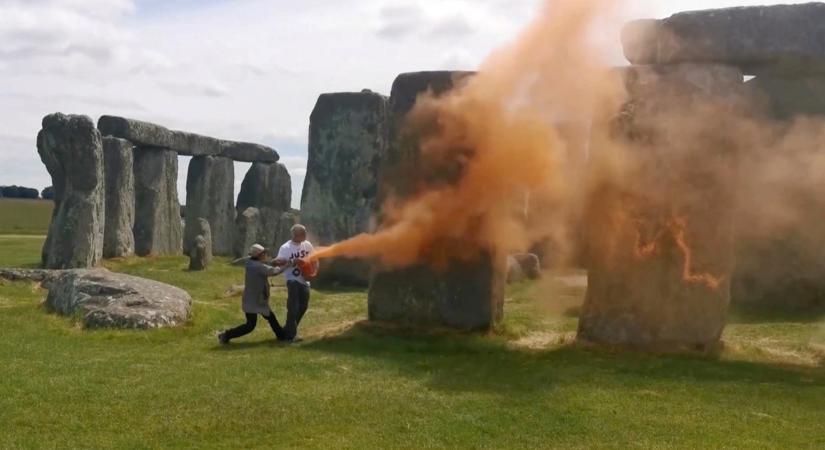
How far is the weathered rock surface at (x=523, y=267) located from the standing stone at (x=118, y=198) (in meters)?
10.5

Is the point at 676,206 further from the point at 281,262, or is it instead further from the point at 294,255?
the point at 281,262

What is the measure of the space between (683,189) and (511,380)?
143 inches

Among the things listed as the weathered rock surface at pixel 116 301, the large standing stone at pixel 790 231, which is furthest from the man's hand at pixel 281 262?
the large standing stone at pixel 790 231

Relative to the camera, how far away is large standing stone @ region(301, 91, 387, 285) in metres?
24.1

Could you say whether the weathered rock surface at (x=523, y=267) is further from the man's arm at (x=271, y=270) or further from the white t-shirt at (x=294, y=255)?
the man's arm at (x=271, y=270)

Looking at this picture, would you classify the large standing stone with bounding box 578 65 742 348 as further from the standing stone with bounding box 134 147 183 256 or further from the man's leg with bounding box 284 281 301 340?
the standing stone with bounding box 134 147 183 256

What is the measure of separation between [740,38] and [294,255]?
7.04m

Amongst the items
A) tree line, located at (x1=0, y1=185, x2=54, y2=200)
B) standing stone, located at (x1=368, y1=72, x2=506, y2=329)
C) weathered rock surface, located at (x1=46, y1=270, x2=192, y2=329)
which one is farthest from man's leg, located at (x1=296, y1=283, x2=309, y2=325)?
tree line, located at (x1=0, y1=185, x2=54, y2=200)

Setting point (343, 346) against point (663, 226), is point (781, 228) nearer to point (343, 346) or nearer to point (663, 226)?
point (663, 226)

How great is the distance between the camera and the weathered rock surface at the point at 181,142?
26922 mm

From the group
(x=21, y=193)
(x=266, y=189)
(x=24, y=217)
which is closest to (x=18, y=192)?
(x=21, y=193)

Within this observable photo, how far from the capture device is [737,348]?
12227 mm

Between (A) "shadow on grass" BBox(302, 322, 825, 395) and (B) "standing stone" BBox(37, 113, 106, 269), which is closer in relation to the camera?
(A) "shadow on grass" BBox(302, 322, 825, 395)

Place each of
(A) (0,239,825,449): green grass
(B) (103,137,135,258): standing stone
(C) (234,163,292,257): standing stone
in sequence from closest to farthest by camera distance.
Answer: (A) (0,239,825,449): green grass < (B) (103,137,135,258): standing stone < (C) (234,163,292,257): standing stone
